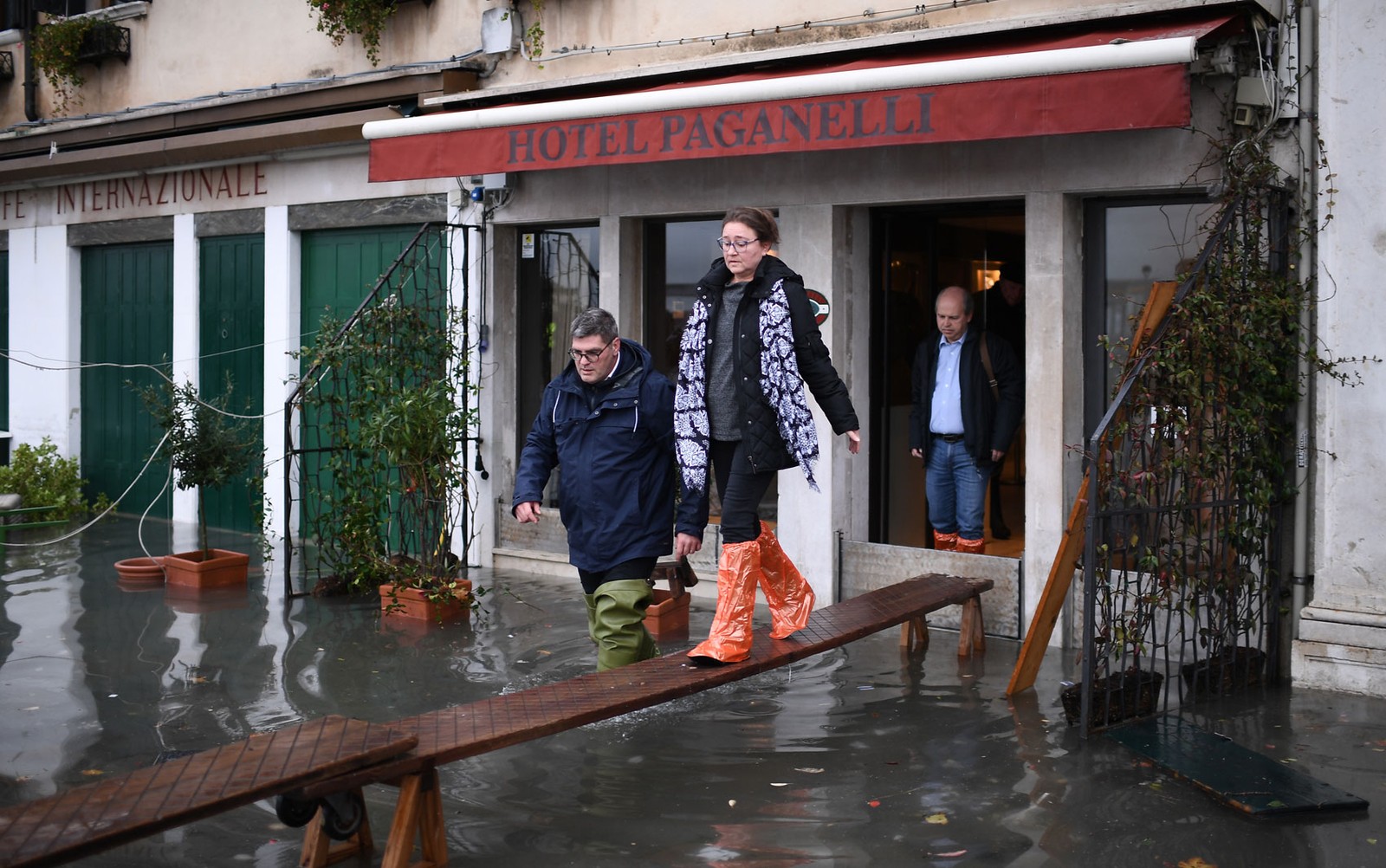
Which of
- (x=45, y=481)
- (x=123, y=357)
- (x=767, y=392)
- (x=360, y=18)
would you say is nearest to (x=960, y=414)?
(x=767, y=392)

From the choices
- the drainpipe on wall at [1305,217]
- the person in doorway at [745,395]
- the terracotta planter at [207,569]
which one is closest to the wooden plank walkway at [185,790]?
the person in doorway at [745,395]

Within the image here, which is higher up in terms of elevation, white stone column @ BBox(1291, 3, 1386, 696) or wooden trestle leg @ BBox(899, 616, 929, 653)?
white stone column @ BBox(1291, 3, 1386, 696)

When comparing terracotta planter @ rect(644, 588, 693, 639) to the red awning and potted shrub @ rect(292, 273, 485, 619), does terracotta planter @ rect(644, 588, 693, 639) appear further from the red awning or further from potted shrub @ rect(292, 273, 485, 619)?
the red awning

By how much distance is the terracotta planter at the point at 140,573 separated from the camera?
10008mm

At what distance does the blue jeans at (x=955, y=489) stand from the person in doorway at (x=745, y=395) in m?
2.79

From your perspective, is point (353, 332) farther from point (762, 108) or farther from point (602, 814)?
point (602, 814)

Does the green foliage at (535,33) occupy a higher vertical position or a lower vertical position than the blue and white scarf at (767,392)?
Answer: higher

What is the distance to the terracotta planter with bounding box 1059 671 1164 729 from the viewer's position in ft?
20.1

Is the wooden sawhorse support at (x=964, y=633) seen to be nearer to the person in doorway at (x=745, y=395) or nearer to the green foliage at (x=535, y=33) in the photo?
the person in doorway at (x=745, y=395)

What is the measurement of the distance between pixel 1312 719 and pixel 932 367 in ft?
10.1

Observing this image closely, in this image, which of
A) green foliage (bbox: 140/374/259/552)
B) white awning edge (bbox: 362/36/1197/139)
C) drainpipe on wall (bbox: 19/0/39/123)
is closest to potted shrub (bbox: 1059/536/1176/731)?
white awning edge (bbox: 362/36/1197/139)

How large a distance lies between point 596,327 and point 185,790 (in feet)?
8.06

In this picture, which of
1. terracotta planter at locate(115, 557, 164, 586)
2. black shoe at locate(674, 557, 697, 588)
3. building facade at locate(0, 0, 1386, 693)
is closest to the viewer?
building facade at locate(0, 0, 1386, 693)

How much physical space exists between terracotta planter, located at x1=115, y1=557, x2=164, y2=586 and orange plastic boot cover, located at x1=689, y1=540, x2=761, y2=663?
5.52 meters
